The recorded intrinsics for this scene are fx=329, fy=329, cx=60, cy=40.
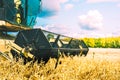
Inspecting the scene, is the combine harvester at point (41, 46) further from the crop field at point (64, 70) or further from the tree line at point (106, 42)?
the tree line at point (106, 42)

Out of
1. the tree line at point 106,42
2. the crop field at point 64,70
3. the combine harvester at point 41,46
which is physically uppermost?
the combine harvester at point 41,46

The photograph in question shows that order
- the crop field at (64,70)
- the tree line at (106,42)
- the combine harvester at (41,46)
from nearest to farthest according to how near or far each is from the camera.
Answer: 1. the crop field at (64,70)
2. the combine harvester at (41,46)
3. the tree line at (106,42)

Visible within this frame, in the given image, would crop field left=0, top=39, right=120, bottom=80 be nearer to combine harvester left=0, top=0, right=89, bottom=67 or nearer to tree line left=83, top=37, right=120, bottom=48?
combine harvester left=0, top=0, right=89, bottom=67

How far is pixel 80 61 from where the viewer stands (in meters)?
5.77

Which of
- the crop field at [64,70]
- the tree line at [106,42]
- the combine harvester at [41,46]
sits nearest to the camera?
the crop field at [64,70]

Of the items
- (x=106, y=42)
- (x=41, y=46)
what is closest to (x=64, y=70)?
(x=41, y=46)

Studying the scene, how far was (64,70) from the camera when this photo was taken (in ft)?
16.1

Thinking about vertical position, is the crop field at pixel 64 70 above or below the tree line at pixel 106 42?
above

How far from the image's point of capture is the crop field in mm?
4456

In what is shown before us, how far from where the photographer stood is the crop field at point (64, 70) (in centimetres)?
446

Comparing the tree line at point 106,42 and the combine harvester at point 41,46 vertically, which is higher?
the combine harvester at point 41,46

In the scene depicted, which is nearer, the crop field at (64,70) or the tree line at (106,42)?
the crop field at (64,70)

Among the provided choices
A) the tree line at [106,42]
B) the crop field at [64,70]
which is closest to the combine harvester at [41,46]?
the crop field at [64,70]

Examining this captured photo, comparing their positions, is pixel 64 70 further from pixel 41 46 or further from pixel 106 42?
pixel 106 42
